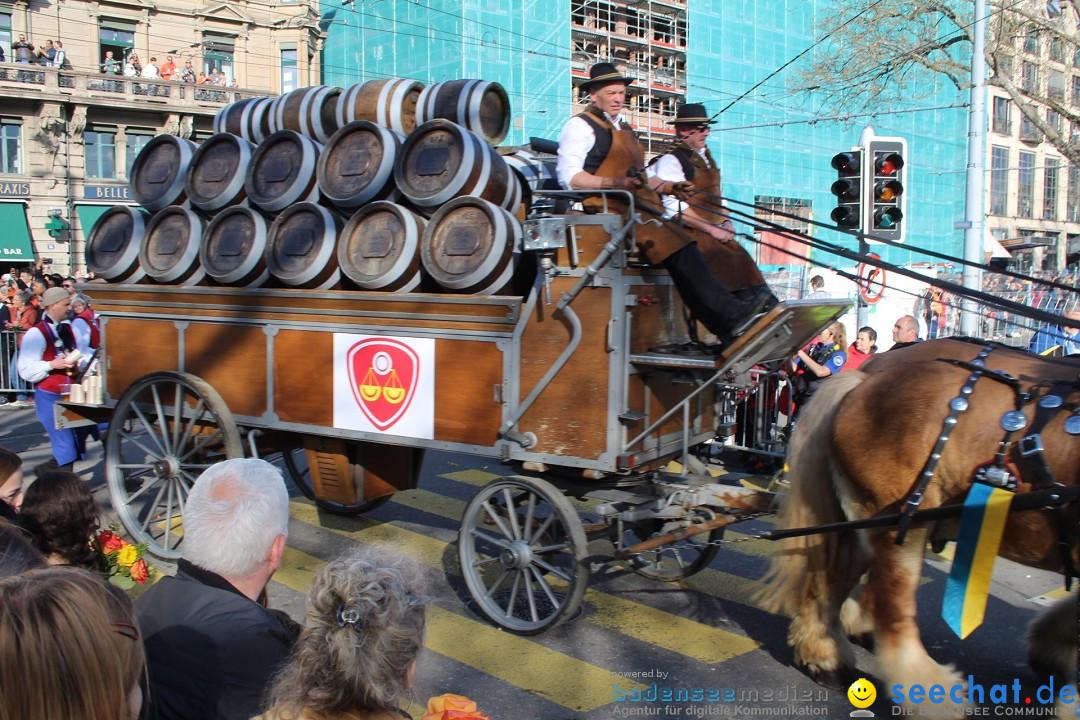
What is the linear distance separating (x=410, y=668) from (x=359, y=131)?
177 inches

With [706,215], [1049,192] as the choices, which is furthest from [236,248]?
[1049,192]

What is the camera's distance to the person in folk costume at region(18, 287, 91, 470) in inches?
293

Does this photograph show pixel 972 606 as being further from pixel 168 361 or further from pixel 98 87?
pixel 98 87

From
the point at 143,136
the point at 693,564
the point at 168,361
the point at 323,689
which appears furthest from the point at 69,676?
the point at 143,136

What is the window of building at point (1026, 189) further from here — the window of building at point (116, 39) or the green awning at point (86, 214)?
the green awning at point (86, 214)

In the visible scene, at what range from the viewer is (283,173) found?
236 inches

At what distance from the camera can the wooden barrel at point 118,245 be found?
648 cm

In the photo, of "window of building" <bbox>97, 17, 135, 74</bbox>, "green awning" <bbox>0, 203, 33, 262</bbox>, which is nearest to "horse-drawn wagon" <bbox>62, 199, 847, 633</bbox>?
"green awning" <bbox>0, 203, 33, 262</bbox>

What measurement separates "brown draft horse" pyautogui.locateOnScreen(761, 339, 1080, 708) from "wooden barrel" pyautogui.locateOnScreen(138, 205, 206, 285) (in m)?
4.24

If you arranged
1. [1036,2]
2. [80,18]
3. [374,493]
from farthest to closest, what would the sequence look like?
[80,18]
[1036,2]
[374,493]

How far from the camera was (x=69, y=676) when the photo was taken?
1.41 metres

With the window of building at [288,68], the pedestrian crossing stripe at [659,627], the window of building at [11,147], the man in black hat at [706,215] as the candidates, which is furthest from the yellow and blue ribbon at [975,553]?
the window of building at [288,68]

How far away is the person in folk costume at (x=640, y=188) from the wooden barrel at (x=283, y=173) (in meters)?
1.83

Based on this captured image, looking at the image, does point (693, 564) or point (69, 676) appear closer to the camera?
point (69, 676)
